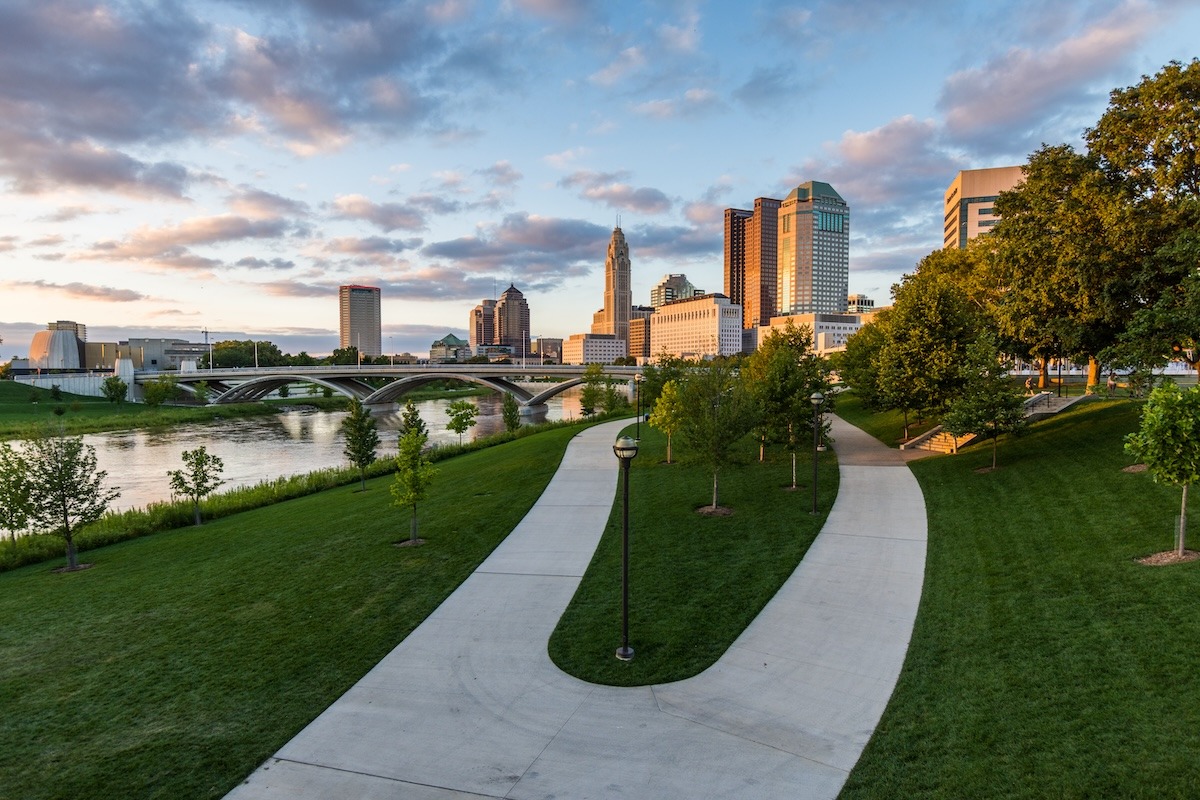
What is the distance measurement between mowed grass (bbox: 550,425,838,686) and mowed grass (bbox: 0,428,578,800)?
3091mm

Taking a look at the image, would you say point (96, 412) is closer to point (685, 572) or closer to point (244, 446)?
point (244, 446)

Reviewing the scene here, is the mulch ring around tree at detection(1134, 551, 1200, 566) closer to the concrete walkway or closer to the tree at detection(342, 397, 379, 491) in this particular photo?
the concrete walkway

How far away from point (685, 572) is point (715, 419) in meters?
5.69

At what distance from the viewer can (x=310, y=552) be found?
48.9 ft

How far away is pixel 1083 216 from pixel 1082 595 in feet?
51.0

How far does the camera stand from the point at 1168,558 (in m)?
10.6

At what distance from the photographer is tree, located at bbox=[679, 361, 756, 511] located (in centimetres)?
1700

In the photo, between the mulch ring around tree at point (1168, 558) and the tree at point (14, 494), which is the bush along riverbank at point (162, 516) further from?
the mulch ring around tree at point (1168, 558)

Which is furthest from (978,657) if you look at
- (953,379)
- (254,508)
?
(254,508)

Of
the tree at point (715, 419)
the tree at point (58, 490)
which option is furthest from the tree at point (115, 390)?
the tree at point (715, 419)

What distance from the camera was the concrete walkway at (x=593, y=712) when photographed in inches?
256

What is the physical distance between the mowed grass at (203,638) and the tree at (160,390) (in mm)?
67177

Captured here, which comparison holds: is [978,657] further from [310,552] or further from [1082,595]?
[310,552]

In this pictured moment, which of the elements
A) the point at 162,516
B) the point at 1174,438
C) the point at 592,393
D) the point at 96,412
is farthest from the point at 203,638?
the point at 96,412
